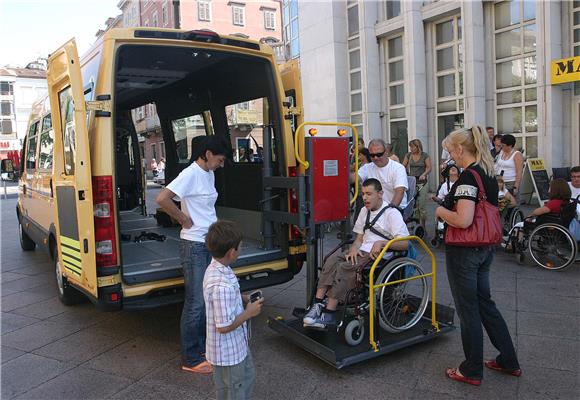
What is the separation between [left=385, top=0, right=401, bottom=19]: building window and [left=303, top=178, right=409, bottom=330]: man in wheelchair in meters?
11.6

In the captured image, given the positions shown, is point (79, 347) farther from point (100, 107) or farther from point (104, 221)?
point (100, 107)

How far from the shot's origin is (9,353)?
14.1 ft

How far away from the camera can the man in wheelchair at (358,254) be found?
12.9ft

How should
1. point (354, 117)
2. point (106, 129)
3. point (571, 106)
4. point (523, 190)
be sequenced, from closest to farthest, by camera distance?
point (106, 129) → point (523, 190) → point (571, 106) → point (354, 117)

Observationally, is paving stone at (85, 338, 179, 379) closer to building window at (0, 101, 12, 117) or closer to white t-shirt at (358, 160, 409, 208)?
white t-shirt at (358, 160, 409, 208)

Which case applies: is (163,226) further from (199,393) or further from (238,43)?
(199,393)

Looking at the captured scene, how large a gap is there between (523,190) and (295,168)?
268 inches

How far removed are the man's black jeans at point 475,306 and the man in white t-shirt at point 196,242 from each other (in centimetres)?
176

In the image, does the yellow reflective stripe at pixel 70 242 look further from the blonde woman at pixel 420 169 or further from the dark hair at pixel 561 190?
the blonde woman at pixel 420 169

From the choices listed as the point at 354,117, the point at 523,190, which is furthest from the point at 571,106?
the point at 354,117

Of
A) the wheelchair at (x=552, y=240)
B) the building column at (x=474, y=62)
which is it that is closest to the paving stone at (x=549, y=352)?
the wheelchair at (x=552, y=240)

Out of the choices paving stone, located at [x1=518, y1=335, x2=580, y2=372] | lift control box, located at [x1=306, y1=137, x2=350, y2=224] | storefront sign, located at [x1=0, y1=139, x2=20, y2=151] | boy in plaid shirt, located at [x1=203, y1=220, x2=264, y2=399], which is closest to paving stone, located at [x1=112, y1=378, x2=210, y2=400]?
boy in plaid shirt, located at [x1=203, y1=220, x2=264, y2=399]

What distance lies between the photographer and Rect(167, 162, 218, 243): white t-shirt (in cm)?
369

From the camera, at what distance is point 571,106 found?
10.9 m
